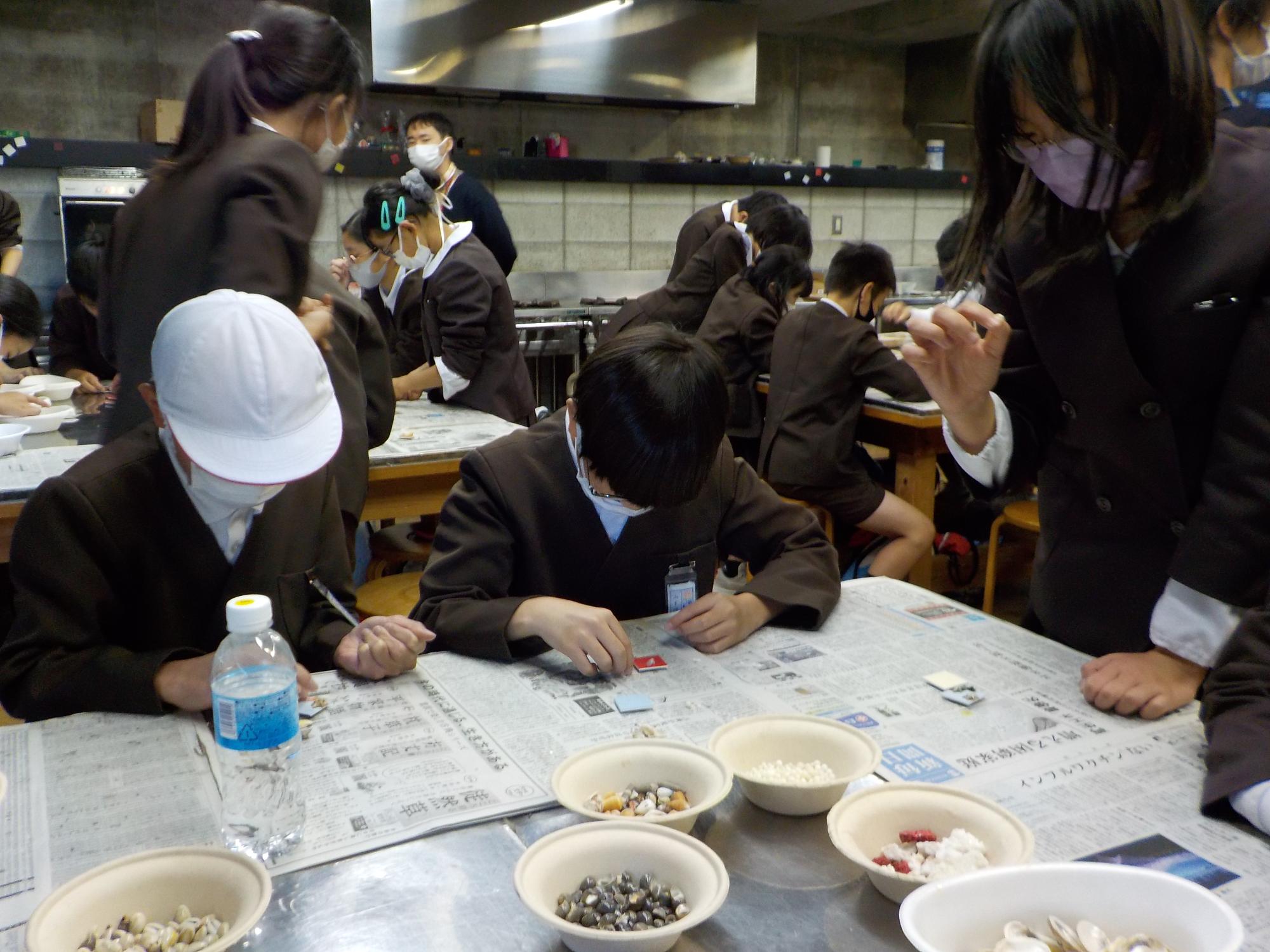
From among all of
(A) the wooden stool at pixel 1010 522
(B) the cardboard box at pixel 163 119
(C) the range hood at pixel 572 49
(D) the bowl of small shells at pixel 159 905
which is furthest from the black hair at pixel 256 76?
(C) the range hood at pixel 572 49

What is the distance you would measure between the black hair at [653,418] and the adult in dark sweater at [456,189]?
2906mm

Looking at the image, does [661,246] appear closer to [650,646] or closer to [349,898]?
[650,646]

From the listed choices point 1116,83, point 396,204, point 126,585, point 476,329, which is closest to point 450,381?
point 476,329

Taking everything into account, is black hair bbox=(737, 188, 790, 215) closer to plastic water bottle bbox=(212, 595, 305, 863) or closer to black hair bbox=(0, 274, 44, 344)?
black hair bbox=(0, 274, 44, 344)

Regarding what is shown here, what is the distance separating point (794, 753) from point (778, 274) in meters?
3.06

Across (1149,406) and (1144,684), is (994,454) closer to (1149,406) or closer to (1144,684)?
(1149,406)

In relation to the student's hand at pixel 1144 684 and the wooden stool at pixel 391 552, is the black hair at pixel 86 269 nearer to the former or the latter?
the wooden stool at pixel 391 552

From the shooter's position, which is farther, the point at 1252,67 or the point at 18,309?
the point at 18,309

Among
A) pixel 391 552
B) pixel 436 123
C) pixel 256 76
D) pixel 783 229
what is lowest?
pixel 391 552

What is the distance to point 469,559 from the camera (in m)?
1.56

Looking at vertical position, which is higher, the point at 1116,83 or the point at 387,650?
the point at 1116,83

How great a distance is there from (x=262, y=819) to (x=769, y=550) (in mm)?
984

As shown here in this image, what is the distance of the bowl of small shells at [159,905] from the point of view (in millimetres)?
766

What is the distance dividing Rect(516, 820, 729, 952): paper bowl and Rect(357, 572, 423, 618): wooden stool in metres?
1.43
